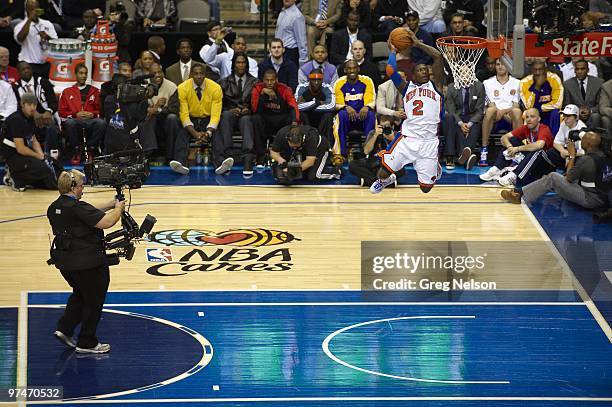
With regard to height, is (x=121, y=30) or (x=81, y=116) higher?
(x=121, y=30)

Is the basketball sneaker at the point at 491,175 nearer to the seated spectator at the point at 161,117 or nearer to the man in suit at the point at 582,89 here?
the man in suit at the point at 582,89

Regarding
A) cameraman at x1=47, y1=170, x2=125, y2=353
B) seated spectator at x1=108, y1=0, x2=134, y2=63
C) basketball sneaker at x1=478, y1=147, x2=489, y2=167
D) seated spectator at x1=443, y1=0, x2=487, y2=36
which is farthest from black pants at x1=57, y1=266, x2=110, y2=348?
seated spectator at x1=443, y1=0, x2=487, y2=36

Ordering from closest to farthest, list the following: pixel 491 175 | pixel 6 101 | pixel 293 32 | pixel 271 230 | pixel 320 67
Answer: pixel 271 230
pixel 491 175
pixel 6 101
pixel 320 67
pixel 293 32

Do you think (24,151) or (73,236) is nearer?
(73,236)

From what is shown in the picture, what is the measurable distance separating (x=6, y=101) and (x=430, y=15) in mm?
7931

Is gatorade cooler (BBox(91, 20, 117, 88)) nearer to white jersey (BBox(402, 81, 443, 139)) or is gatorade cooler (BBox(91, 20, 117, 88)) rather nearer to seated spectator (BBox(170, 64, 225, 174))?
seated spectator (BBox(170, 64, 225, 174))

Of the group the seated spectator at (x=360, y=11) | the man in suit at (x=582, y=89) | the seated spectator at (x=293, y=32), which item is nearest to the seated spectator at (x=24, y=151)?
the seated spectator at (x=293, y=32)

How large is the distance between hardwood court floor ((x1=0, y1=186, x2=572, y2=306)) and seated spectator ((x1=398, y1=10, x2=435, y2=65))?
3.06 meters

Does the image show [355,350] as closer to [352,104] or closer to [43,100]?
[352,104]

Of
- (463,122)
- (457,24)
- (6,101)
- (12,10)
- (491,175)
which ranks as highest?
(12,10)

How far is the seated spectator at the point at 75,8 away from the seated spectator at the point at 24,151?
3.94 metres

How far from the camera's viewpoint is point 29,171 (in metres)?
17.7

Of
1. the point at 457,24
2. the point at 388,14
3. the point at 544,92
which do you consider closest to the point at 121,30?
the point at 388,14

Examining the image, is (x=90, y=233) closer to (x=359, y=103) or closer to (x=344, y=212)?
(x=344, y=212)
